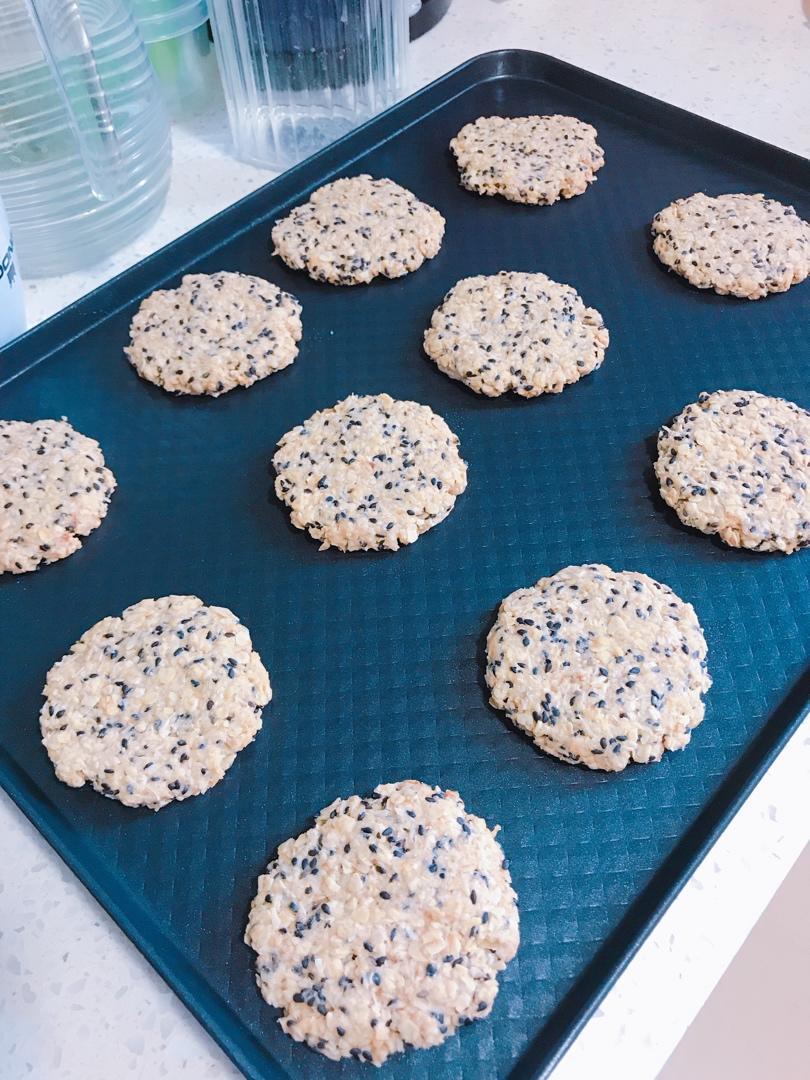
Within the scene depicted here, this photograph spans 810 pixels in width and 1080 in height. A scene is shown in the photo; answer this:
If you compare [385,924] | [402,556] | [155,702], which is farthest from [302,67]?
[385,924]

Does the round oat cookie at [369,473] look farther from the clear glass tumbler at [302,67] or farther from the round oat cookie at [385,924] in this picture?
the clear glass tumbler at [302,67]

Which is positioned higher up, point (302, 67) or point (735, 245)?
point (302, 67)

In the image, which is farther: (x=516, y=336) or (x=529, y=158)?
(x=529, y=158)

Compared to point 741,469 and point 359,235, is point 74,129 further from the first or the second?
point 741,469

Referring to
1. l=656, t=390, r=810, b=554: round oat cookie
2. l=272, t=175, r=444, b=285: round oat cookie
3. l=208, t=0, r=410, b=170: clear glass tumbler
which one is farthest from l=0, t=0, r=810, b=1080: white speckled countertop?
l=208, t=0, r=410, b=170: clear glass tumbler

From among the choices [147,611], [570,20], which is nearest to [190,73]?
[570,20]
